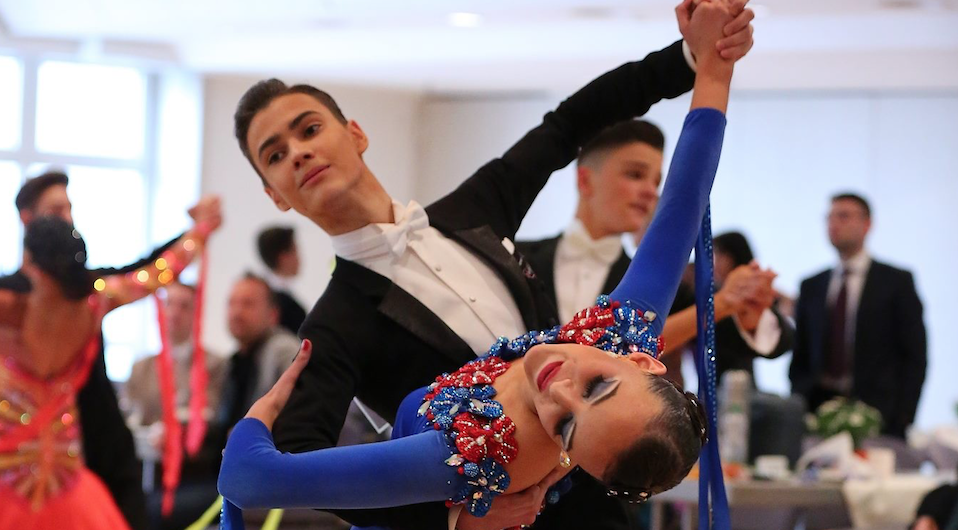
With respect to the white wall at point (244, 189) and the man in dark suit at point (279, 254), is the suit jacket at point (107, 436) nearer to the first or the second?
the man in dark suit at point (279, 254)

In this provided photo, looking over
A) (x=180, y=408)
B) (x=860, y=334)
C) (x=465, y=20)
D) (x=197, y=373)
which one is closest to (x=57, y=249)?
(x=197, y=373)

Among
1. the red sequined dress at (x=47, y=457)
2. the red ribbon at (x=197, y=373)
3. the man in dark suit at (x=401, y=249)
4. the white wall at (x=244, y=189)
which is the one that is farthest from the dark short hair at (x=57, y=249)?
the white wall at (x=244, y=189)

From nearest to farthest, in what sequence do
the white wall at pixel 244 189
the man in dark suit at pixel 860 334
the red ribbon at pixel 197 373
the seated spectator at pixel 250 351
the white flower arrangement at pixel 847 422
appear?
the red ribbon at pixel 197 373 < the white flower arrangement at pixel 847 422 < the seated spectator at pixel 250 351 < the man in dark suit at pixel 860 334 < the white wall at pixel 244 189

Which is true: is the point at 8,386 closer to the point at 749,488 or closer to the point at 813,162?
the point at 749,488

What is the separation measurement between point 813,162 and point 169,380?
7.40 m

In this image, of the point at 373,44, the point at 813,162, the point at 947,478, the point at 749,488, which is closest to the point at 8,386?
the point at 749,488

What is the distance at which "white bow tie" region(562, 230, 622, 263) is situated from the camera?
10.4 feet

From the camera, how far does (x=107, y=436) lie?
393 cm

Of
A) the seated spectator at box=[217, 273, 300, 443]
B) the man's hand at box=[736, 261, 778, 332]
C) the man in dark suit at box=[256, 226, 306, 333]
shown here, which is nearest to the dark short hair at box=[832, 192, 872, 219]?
the seated spectator at box=[217, 273, 300, 443]

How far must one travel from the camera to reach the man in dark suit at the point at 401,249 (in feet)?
6.07

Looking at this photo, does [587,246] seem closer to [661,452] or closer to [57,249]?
[57,249]

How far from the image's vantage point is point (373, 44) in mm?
10836

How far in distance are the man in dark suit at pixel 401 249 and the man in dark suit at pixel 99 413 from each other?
2039 mm

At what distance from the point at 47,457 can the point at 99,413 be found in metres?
0.22
